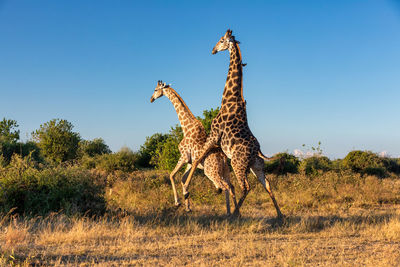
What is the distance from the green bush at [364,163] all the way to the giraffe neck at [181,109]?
1964 centimetres

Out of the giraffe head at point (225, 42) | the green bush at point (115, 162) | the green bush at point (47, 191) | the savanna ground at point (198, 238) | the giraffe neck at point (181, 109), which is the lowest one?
the savanna ground at point (198, 238)

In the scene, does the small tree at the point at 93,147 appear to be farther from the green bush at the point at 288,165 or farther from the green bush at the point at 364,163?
the green bush at the point at 364,163

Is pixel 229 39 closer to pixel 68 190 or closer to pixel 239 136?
pixel 239 136

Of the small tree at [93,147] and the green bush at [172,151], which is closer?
the green bush at [172,151]

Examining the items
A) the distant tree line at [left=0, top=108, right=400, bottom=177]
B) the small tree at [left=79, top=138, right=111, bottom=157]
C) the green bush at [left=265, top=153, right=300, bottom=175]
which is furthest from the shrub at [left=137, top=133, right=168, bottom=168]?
the green bush at [left=265, top=153, right=300, bottom=175]

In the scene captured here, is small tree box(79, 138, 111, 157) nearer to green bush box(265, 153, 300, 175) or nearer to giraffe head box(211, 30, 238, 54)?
green bush box(265, 153, 300, 175)

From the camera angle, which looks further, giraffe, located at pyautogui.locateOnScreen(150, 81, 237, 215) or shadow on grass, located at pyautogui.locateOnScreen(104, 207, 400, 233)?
giraffe, located at pyautogui.locateOnScreen(150, 81, 237, 215)

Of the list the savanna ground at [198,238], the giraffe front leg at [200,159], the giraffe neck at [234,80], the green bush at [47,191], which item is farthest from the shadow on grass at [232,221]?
the giraffe neck at [234,80]

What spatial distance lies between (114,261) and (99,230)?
6.69 ft

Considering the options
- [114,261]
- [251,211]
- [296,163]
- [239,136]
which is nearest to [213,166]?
[239,136]

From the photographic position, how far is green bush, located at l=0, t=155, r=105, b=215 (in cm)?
860

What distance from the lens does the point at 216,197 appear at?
1163cm

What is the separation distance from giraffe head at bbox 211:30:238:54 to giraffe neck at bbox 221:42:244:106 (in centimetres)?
10

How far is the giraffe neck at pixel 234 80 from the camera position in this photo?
30.6ft
